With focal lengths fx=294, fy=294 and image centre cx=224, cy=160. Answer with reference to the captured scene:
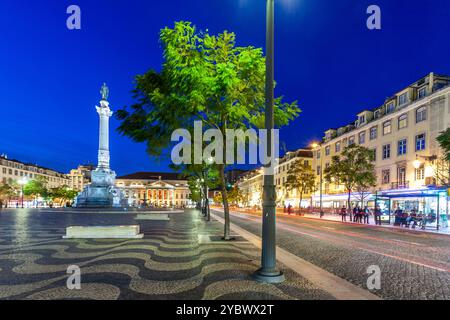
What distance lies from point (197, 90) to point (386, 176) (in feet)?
137

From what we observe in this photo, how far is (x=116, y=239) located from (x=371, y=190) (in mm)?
42649

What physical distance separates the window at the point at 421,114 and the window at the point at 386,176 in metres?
8.81

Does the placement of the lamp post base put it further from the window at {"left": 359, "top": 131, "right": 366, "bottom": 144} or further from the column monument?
the window at {"left": 359, "top": 131, "right": 366, "bottom": 144}

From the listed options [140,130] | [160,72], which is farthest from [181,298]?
[160,72]

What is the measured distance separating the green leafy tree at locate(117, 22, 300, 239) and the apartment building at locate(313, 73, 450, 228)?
21.6 meters

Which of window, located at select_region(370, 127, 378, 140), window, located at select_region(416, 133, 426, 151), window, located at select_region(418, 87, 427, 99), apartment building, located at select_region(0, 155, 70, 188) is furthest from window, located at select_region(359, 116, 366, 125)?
apartment building, located at select_region(0, 155, 70, 188)

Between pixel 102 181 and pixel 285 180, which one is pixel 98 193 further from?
pixel 285 180

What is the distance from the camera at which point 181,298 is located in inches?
225

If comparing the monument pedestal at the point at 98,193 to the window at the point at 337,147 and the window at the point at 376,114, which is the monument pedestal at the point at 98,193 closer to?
the window at the point at 337,147

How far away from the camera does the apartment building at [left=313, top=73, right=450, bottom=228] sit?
108 feet

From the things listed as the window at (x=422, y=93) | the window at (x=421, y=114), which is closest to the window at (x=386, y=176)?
the window at (x=421, y=114)

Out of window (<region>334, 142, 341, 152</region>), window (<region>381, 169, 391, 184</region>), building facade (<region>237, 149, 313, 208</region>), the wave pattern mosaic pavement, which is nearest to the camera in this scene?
the wave pattern mosaic pavement
